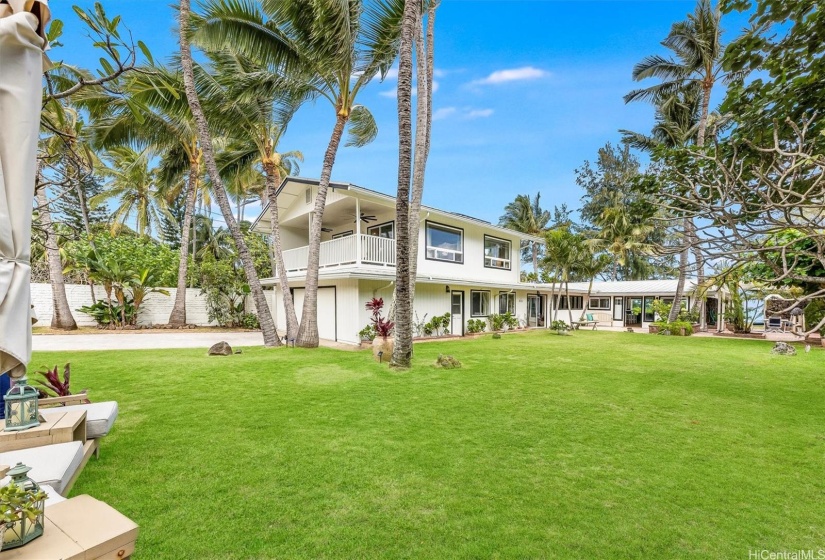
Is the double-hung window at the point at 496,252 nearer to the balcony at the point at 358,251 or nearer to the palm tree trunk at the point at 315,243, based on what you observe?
the balcony at the point at 358,251

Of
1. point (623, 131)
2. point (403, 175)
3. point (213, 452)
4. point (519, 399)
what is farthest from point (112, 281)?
point (623, 131)

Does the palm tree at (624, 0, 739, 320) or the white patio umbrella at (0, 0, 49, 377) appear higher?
the palm tree at (624, 0, 739, 320)

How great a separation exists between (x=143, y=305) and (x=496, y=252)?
55.4 ft

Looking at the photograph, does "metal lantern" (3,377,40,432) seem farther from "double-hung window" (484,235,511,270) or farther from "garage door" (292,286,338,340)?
"double-hung window" (484,235,511,270)

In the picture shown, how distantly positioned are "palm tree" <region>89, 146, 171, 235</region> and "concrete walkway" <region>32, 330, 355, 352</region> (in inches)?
283

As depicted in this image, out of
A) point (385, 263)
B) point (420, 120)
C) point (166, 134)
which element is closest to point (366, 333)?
point (385, 263)

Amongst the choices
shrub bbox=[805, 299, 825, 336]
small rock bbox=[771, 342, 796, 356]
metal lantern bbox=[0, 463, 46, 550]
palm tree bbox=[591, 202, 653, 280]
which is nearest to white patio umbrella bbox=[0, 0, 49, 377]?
metal lantern bbox=[0, 463, 46, 550]

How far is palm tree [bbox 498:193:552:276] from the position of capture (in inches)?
1341

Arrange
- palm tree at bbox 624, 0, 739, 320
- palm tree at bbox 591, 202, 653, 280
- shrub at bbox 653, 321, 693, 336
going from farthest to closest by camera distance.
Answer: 1. palm tree at bbox 591, 202, 653, 280
2. shrub at bbox 653, 321, 693, 336
3. palm tree at bbox 624, 0, 739, 320

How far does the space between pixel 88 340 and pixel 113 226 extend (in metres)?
14.2

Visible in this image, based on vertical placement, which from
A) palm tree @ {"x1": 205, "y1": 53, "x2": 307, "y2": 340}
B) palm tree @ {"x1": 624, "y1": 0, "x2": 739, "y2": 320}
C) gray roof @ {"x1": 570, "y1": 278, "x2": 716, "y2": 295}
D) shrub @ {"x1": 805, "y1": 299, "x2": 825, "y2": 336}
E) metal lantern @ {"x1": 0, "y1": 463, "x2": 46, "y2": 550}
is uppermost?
palm tree @ {"x1": 624, "y1": 0, "x2": 739, "y2": 320}

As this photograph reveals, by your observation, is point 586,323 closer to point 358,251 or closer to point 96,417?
point 358,251

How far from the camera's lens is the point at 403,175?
8344mm

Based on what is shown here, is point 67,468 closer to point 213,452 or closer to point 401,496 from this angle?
point 213,452
